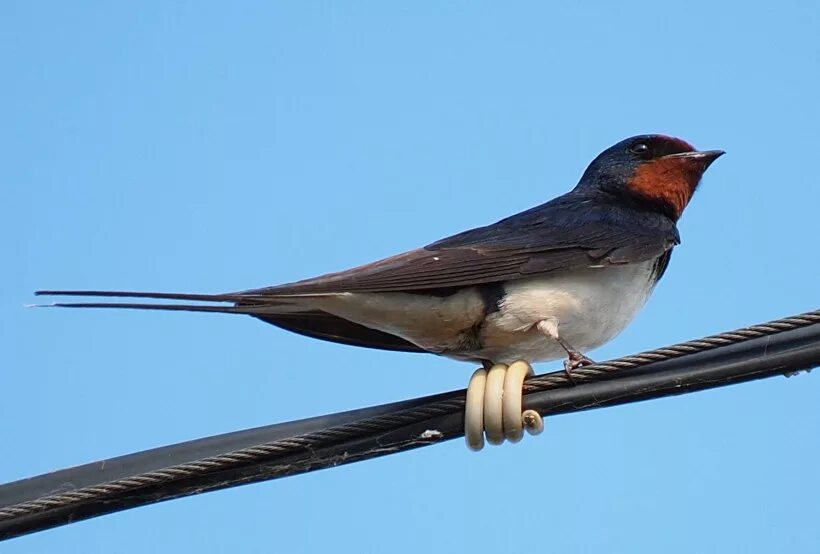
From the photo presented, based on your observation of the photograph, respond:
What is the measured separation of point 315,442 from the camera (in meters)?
3.19

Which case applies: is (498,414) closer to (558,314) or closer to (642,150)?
(558,314)

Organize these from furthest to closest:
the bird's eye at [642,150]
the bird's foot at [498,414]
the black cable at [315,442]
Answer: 1. the bird's eye at [642,150]
2. the bird's foot at [498,414]
3. the black cable at [315,442]

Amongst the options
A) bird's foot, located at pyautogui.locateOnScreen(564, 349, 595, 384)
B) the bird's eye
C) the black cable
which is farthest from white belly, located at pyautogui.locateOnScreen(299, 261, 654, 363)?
the bird's eye

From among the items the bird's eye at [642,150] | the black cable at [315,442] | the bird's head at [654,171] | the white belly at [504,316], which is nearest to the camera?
the black cable at [315,442]

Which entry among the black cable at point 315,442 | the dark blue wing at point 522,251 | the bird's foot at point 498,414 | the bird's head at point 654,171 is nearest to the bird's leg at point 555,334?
the dark blue wing at point 522,251

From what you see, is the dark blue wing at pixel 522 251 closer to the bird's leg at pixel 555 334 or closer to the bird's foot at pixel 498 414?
the bird's leg at pixel 555 334

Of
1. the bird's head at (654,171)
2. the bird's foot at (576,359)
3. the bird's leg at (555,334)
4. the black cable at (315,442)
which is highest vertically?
the bird's head at (654,171)

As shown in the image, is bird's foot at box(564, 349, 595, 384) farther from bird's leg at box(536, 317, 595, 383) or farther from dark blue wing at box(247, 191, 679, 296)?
dark blue wing at box(247, 191, 679, 296)

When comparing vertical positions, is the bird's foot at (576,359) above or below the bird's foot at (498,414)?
above

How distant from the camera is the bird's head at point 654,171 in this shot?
5.58 metres

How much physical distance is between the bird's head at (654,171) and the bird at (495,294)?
1.87 feet

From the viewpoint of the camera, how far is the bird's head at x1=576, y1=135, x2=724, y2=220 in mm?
5582

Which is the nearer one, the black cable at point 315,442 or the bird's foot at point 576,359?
the black cable at point 315,442

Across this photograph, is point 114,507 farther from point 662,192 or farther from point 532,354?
point 662,192
